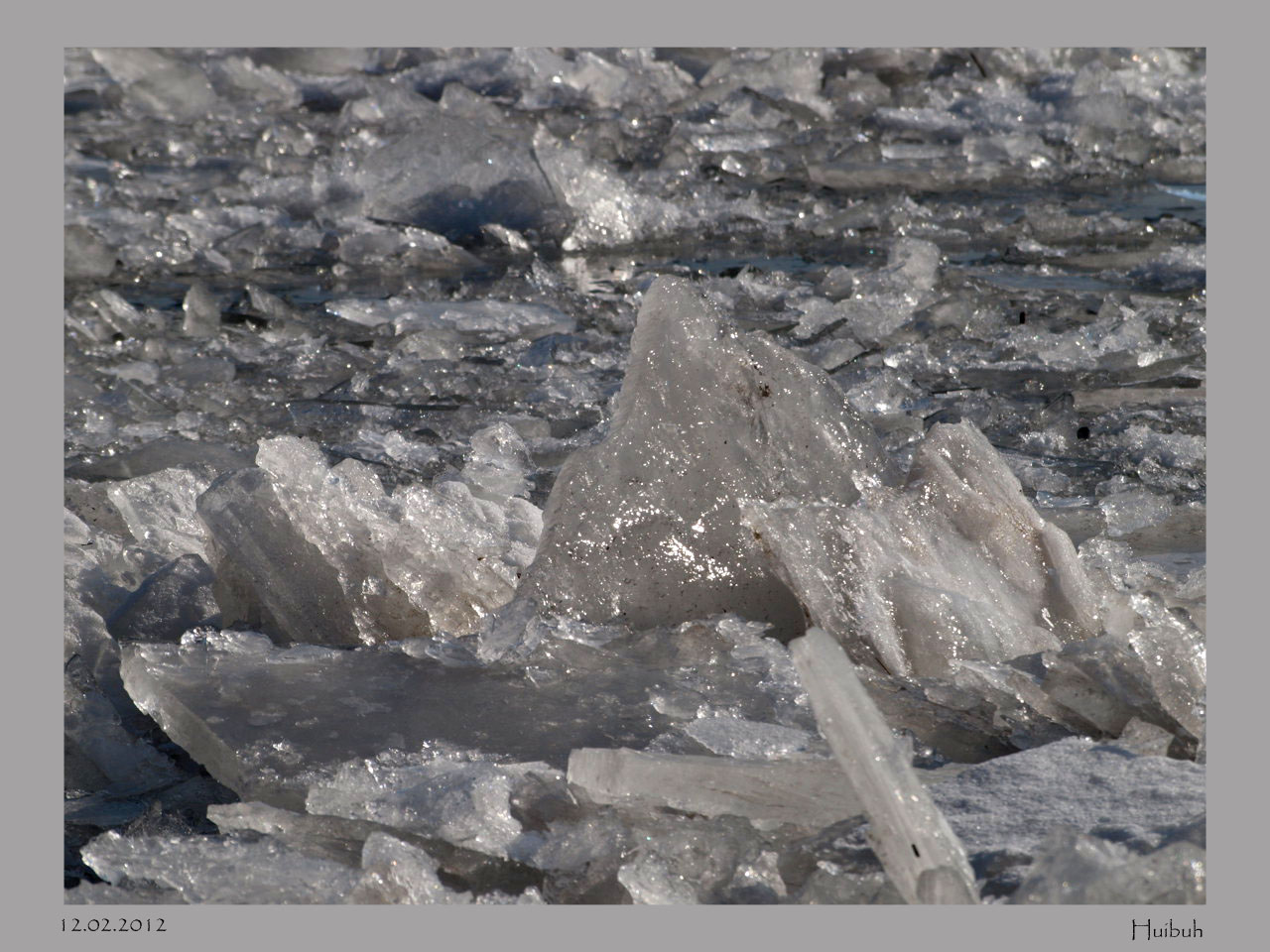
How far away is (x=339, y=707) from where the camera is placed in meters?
2.27

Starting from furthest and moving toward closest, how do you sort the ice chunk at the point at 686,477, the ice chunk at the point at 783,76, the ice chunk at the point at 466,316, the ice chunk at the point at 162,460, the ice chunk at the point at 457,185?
the ice chunk at the point at 783,76, the ice chunk at the point at 457,185, the ice chunk at the point at 466,316, the ice chunk at the point at 162,460, the ice chunk at the point at 686,477

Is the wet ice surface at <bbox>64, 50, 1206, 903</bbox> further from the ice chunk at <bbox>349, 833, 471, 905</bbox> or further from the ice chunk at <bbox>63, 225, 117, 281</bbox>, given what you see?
the ice chunk at <bbox>63, 225, 117, 281</bbox>

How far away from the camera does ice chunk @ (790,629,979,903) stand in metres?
1.58

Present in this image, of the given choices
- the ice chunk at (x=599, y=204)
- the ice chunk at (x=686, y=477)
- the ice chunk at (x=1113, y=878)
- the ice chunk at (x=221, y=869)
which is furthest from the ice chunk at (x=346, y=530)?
the ice chunk at (x=599, y=204)

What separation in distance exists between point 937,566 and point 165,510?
5.39 ft

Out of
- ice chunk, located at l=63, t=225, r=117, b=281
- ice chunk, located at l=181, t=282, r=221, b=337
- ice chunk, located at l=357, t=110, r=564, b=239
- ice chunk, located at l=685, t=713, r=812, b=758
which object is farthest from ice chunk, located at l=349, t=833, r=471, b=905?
ice chunk, located at l=357, t=110, r=564, b=239

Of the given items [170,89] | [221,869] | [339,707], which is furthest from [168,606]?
[170,89]

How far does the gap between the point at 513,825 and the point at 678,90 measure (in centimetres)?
714

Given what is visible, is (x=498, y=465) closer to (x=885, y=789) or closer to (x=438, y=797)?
(x=438, y=797)

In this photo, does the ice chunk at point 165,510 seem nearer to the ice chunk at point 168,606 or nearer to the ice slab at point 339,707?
the ice chunk at point 168,606

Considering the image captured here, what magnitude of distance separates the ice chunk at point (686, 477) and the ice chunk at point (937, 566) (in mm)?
122

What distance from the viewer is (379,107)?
787 cm

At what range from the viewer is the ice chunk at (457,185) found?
5.84 m

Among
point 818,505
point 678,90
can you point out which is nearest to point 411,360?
point 818,505
